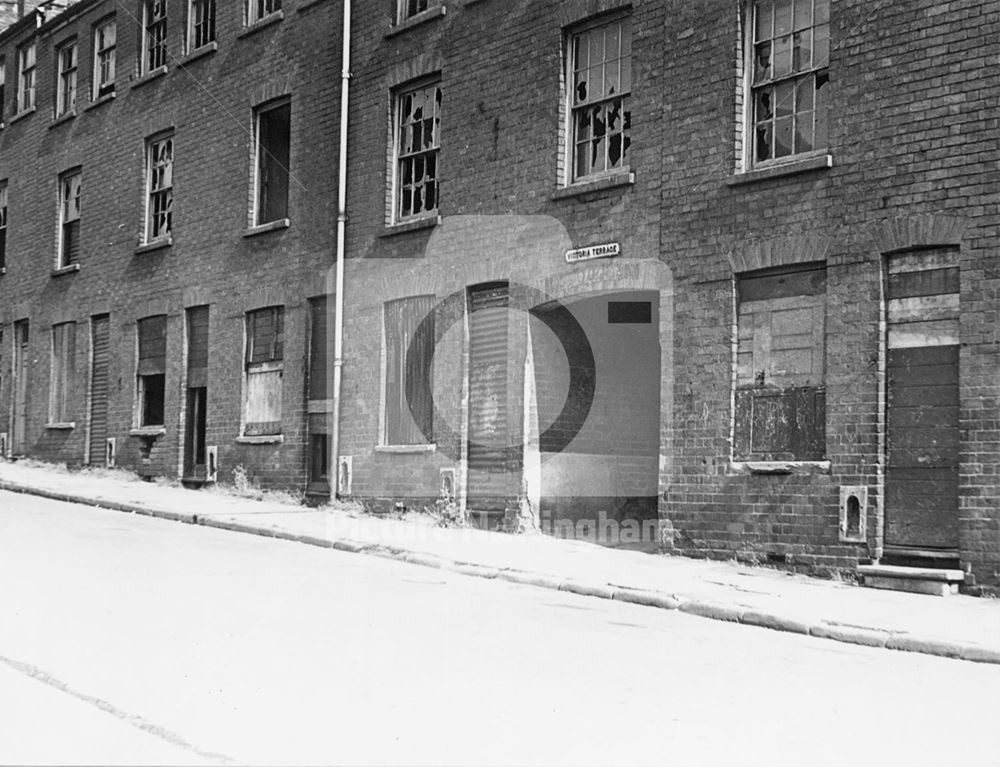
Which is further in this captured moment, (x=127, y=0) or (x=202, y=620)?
(x=127, y=0)

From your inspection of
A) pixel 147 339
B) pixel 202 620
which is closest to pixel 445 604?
pixel 202 620

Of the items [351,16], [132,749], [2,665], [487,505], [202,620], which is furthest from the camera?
[351,16]

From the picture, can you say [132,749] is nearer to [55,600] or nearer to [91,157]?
[55,600]

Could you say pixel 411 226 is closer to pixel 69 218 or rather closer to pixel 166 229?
pixel 166 229

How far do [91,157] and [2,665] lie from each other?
19.6 metres

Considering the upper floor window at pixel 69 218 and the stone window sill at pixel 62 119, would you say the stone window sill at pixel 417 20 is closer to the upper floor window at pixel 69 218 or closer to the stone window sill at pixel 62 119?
the upper floor window at pixel 69 218

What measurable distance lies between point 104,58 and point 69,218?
3.32m

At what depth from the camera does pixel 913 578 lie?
11.9 metres

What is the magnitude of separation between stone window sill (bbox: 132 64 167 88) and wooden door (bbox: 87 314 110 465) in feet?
14.5

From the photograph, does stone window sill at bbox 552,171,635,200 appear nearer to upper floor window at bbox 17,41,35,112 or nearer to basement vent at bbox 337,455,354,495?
basement vent at bbox 337,455,354,495

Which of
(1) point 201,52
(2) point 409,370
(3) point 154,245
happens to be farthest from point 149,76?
(2) point 409,370

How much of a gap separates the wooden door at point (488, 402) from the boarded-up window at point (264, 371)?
14.4ft

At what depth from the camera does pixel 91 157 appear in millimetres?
25672

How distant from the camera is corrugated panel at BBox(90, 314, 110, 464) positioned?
24688 millimetres
